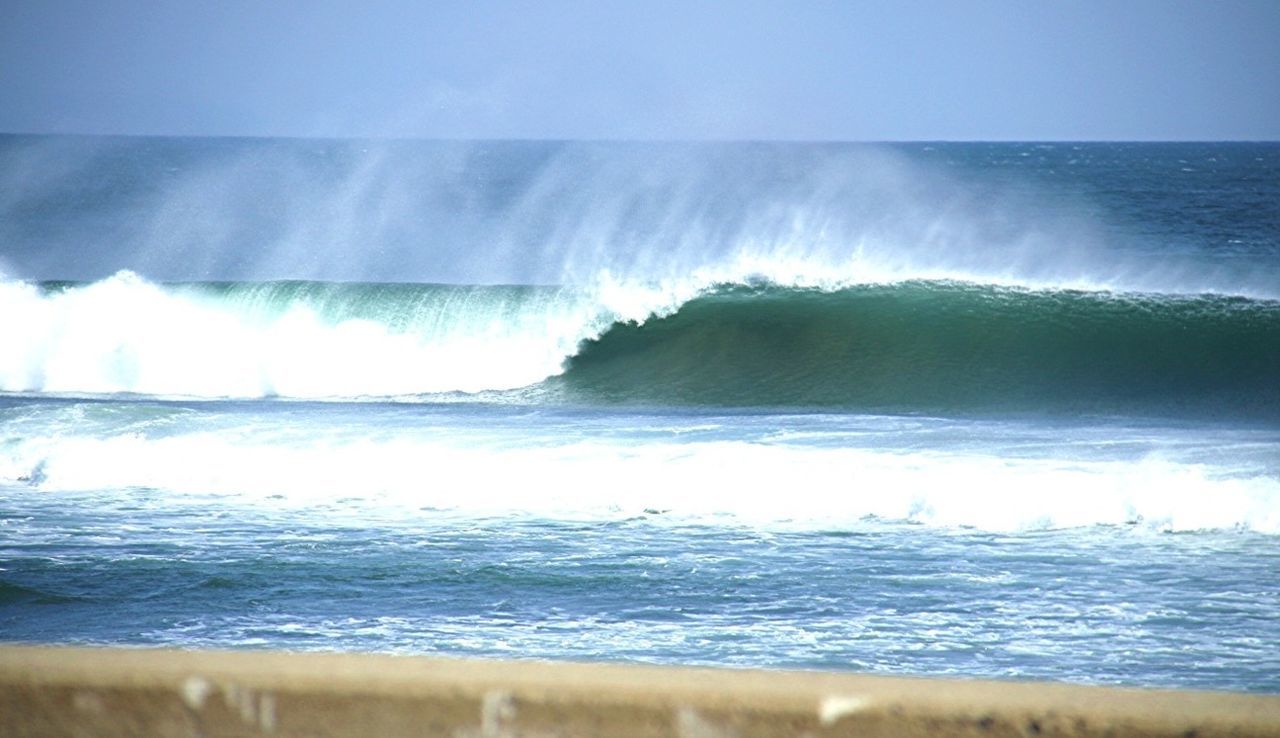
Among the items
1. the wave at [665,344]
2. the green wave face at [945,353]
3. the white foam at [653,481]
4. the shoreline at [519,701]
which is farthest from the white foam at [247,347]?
the shoreline at [519,701]

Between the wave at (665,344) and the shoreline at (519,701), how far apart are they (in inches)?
435

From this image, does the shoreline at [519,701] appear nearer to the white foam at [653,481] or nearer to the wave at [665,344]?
the white foam at [653,481]

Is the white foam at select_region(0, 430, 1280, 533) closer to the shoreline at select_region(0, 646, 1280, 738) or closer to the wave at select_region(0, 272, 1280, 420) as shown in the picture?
the wave at select_region(0, 272, 1280, 420)

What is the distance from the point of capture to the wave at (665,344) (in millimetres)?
13203

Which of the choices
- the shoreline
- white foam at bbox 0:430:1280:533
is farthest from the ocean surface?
the shoreline

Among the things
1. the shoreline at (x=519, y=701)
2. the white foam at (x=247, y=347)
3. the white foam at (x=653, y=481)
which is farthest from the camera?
→ the white foam at (x=247, y=347)

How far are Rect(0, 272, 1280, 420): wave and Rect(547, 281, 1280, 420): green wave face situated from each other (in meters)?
0.03

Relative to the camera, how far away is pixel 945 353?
46.6ft

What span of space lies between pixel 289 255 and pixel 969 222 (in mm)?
17360

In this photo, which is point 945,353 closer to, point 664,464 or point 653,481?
point 664,464

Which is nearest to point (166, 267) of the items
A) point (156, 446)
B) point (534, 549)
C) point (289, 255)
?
point (289, 255)

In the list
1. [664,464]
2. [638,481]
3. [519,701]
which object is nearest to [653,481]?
[638,481]

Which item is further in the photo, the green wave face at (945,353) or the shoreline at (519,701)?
the green wave face at (945,353)

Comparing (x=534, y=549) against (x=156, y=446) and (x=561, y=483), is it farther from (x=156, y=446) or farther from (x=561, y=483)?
(x=156, y=446)
